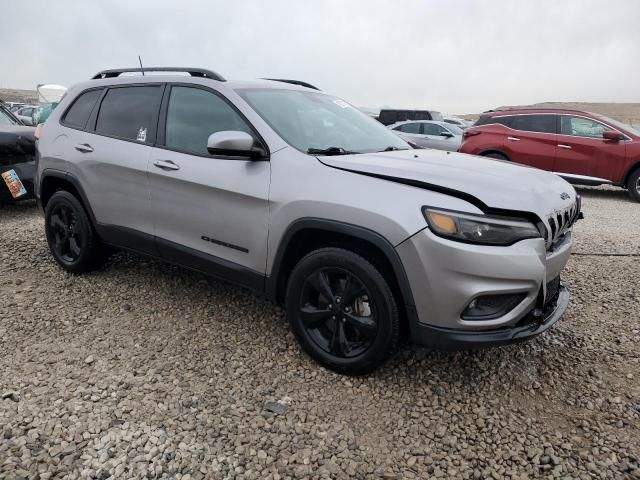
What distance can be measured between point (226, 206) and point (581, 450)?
7.56ft

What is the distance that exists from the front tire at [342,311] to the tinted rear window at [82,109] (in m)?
2.48

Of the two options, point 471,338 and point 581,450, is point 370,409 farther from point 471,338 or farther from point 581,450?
point 581,450

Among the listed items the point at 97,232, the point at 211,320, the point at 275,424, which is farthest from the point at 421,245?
the point at 97,232

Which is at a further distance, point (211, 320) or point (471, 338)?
point (211, 320)

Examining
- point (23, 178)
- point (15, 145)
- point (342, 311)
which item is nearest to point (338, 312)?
point (342, 311)

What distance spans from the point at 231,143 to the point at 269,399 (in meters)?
1.44

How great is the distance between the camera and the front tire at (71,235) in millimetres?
4078

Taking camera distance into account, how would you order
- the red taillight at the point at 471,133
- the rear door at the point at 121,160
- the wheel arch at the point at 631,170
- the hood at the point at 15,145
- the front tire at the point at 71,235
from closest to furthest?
1. the rear door at the point at 121,160
2. the front tire at the point at 71,235
3. the hood at the point at 15,145
4. the wheel arch at the point at 631,170
5. the red taillight at the point at 471,133

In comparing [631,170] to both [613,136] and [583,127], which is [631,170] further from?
[583,127]

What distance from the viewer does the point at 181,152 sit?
11.0 ft

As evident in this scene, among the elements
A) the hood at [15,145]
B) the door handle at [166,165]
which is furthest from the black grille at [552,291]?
the hood at [15,145]

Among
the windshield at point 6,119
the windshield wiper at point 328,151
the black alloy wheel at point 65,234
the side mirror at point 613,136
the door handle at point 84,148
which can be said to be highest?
the windshield wiper at point 328,151

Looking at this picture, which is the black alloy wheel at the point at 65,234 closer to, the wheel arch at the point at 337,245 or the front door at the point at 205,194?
the front door at the point at 205,194

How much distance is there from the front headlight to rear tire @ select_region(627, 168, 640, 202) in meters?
8.34
